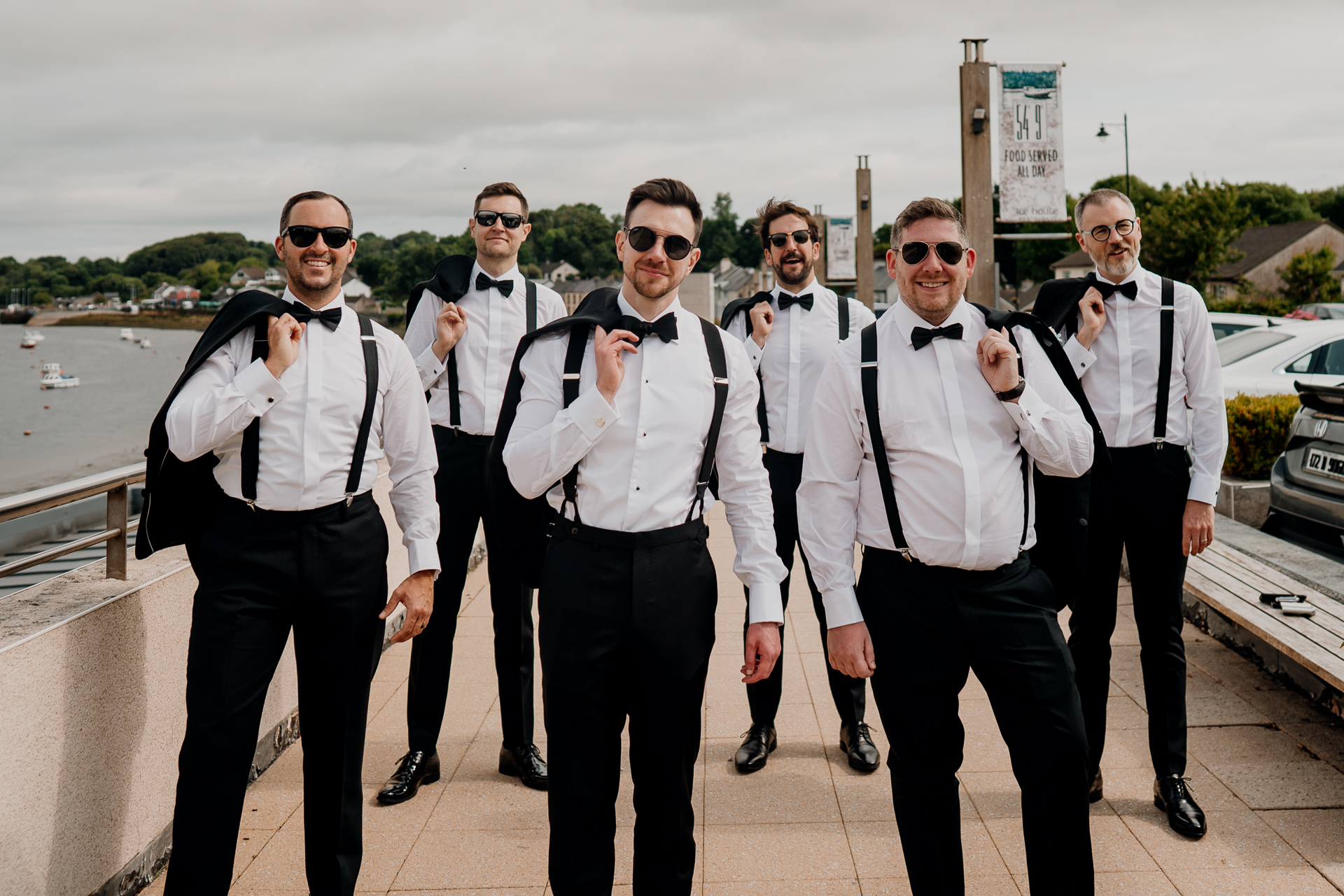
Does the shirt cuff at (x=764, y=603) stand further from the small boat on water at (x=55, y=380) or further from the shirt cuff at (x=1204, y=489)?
the small boat on water at (x=55, y=380)

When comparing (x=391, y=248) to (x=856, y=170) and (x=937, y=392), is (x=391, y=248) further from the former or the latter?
(x=937, y=392)

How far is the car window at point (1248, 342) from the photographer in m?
9.83

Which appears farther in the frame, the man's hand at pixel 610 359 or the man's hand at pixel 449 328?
the man's hand at pixel 449 328

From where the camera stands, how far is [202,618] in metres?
2.69

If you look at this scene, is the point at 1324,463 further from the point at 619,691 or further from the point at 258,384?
the point at 258,384

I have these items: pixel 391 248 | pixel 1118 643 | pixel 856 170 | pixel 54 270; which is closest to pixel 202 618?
pixel 1118 643

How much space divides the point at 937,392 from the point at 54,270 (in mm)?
78623

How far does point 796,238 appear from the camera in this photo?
4.36m

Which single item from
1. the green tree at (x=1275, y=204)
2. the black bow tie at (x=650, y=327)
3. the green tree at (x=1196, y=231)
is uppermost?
the green tree at (x=1275, y=204)

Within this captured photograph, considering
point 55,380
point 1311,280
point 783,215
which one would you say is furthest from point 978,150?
point 55,380

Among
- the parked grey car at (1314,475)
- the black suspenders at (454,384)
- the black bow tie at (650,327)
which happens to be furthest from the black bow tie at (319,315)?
the parked grey car at (1314,475)

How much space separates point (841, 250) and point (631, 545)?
925 inches

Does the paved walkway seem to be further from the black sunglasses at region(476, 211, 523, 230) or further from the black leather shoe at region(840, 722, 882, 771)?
the black sunglasses at region(476, 211, 523, 230)

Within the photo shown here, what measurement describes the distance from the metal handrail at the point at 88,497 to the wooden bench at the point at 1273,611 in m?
4.27
